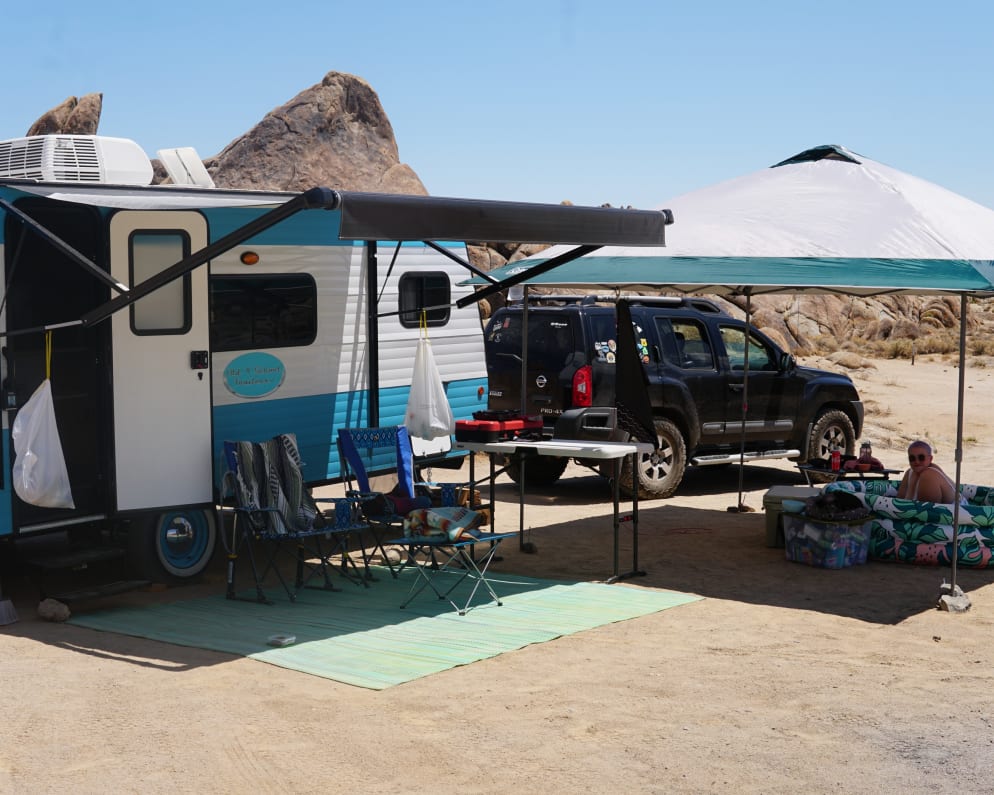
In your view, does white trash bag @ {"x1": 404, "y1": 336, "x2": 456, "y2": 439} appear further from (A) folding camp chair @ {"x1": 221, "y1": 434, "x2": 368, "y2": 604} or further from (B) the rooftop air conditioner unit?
(B) the rooftop air conditioner unit

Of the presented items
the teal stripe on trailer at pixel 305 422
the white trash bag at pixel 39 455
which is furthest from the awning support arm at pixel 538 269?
the white trash bag at pixel 39 455

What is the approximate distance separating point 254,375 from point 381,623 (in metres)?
2.23

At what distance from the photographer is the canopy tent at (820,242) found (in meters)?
8.40

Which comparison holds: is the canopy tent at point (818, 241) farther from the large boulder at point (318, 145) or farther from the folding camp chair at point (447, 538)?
the large boulder at point (318, 145)

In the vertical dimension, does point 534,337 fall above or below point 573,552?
above

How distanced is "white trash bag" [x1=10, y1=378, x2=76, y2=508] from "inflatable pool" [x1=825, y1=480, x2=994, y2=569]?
17.4 feet

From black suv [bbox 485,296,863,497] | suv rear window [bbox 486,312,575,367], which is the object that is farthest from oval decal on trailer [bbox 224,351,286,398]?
suv rear window [bbox 486,312,575,367]

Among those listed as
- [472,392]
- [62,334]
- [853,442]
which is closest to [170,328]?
[62,334]

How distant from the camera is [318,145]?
3319cm

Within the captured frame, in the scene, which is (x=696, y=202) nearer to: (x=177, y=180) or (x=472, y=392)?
(x=472, y=392)

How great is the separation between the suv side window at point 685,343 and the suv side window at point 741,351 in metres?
0.28

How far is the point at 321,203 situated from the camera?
6289 mm

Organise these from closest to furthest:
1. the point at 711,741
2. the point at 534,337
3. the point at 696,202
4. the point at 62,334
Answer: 1. the point at 711,741
2. the point at 62,334
3. the point at 696,202
4. the point at 534,337

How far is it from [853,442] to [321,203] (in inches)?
334
